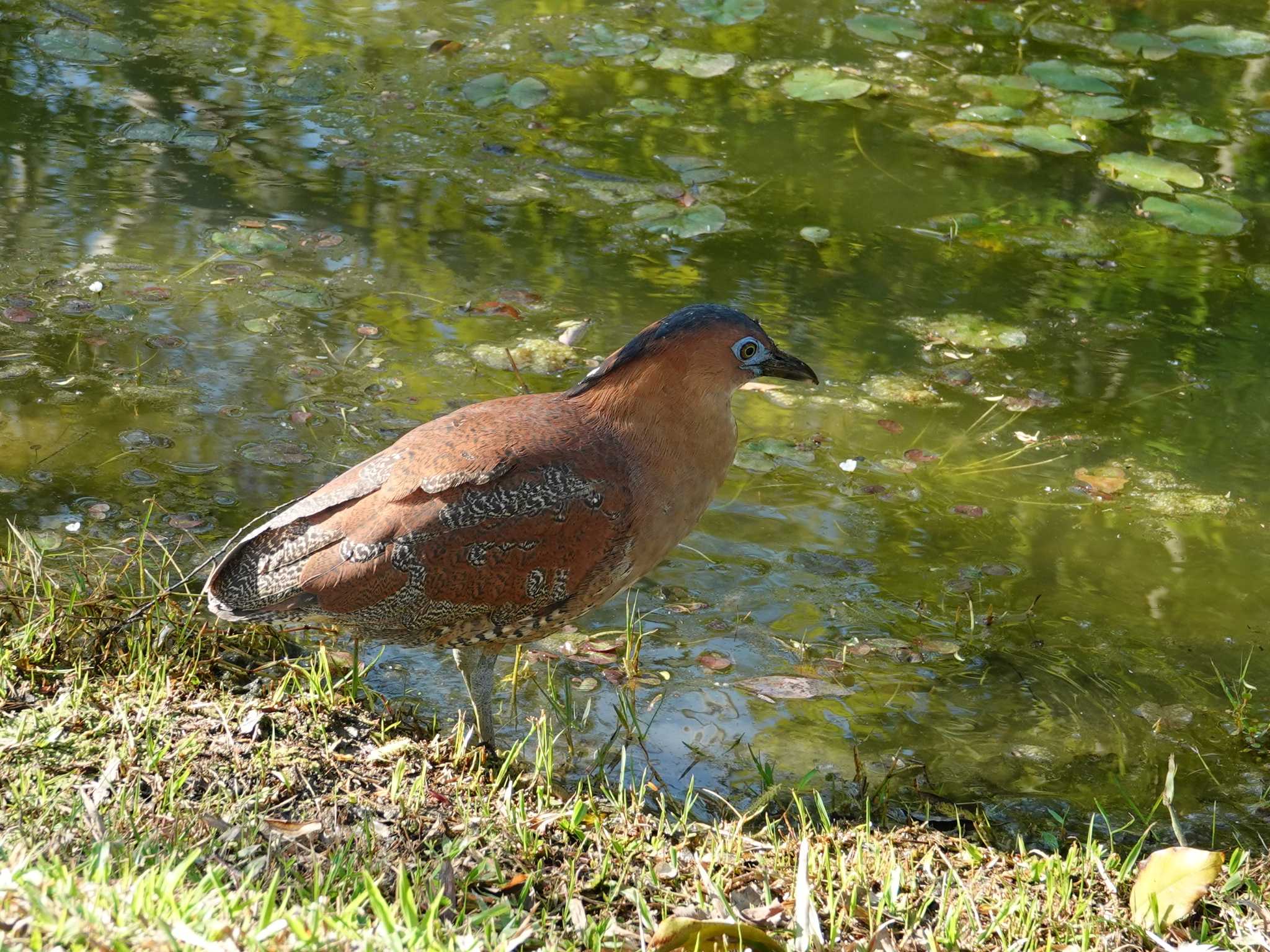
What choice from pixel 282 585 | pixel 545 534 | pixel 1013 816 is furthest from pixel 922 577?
pixel 282 585

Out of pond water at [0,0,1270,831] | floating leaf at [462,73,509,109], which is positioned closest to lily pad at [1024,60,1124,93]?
pond water at [0,0,1270,831]

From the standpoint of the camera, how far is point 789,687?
482 centimetres

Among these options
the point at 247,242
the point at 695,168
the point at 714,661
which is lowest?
the point at 714,661

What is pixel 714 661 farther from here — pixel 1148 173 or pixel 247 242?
pixel 1148 173

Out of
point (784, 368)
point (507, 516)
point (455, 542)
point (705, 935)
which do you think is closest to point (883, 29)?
point (784, 368)

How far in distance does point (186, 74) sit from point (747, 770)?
694 centimetres

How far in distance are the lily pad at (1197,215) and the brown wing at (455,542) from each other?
522cm

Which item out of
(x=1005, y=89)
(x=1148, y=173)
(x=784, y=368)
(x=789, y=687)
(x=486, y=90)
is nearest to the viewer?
(x=784, y=368)

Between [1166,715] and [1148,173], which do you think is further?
[1148,173]

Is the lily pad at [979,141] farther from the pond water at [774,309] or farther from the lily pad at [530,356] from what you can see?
the lily pad at [530,356]

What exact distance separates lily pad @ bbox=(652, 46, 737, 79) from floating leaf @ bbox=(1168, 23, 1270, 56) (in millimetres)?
3637

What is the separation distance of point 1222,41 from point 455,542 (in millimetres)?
8719

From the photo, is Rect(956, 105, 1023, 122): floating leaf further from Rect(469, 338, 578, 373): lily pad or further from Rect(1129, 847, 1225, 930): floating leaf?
Rect(1129, 847, 1225, 930): floating leaf

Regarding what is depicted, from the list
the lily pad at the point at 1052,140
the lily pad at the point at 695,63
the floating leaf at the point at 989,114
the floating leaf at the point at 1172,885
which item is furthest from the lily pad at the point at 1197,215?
the floating leaf at the point at 1172,885
